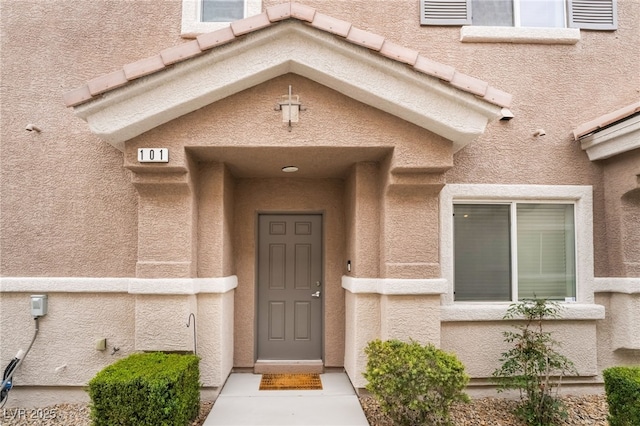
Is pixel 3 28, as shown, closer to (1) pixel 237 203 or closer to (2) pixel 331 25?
(1) pixel 237 203

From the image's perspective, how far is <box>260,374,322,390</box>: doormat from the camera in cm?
638

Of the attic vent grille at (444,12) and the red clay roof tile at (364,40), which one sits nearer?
the red clay roof tile at (364,40)

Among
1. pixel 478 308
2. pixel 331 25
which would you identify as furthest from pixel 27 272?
pixel 478 308

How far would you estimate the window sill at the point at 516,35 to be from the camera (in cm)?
661

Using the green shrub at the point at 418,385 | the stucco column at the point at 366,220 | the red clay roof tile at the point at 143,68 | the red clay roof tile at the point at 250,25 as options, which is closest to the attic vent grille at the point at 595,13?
the stucco column at the point at 366,220

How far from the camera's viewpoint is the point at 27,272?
6273 mm

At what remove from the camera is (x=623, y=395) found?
493 centimetres

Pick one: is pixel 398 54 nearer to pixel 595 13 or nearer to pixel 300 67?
pixel 300 67

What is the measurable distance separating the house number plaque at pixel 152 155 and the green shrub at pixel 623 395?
253 inches

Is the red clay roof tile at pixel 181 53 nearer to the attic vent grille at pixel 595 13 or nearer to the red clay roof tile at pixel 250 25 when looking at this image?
the red clay roof tile at pixel 250 25

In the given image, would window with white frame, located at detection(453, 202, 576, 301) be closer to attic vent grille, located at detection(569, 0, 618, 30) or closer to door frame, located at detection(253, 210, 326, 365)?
door frame, located at detection(253, 210, 326, 365)

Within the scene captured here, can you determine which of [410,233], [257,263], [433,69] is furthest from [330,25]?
[257,263]

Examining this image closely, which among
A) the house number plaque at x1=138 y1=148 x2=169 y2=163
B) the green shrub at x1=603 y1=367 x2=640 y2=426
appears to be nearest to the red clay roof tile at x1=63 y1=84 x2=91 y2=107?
the house number plaque at x1=138 y1=148 x2=169 y2=163

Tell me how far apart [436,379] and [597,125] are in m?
4.60
